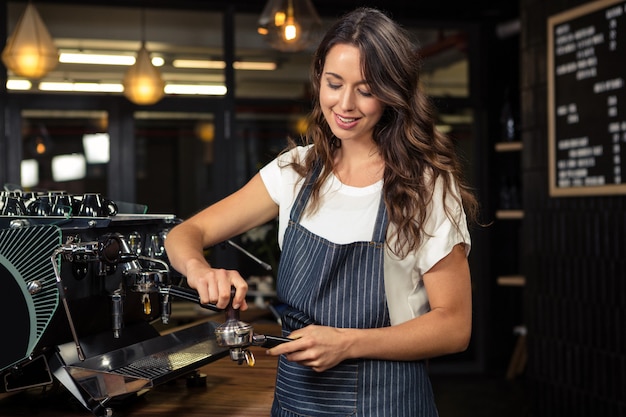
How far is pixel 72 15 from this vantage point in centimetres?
537

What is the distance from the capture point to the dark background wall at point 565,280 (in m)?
3.71

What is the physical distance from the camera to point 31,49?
4.13 meters

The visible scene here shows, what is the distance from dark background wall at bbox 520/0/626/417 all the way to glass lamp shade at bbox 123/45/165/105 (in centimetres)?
212

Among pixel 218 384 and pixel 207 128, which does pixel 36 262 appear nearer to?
pixel 218 384

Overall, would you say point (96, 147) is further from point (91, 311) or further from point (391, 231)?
point (391, 231)

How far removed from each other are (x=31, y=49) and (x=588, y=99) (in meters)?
2.69

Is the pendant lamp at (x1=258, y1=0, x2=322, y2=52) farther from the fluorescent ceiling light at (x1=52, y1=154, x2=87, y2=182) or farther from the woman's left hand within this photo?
the woman's left hand

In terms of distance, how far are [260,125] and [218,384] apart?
4012 millimetres

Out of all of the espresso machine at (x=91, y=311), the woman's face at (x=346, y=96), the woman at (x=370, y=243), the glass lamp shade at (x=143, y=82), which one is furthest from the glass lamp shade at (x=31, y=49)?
the woman's face at (x=346, y=96)

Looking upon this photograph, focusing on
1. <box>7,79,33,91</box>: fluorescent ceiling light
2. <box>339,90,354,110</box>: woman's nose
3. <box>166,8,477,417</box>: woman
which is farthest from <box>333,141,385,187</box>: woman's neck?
<box>7,79,33,91</box>: fluorescent ceiling light

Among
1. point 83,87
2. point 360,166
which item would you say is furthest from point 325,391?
point 83,87

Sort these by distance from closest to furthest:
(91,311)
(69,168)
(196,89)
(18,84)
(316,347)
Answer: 1. (316,347)
2. (91,311)
3. (18,84)
4. (69,168)
5. (196,89)

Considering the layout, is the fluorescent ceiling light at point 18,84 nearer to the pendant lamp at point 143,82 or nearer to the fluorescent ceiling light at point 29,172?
the fluorescent ceiling light at point 29,172

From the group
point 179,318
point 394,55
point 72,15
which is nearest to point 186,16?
point 72,15
